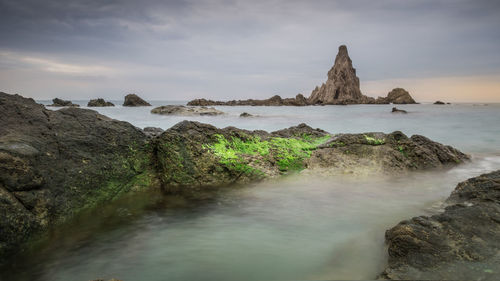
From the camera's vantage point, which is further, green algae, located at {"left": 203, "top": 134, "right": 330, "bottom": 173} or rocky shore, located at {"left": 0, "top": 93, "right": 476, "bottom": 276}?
green algae, located at {"left": 203, "top": 134, "right": 330, "bottom": 173}

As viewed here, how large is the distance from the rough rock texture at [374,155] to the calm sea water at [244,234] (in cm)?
47

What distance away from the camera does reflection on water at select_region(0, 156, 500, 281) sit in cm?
295

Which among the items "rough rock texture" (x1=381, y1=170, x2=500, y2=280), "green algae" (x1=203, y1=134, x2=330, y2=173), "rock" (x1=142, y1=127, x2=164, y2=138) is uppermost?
"rock" (x1=142, y1=127, x2=164, y2=138)

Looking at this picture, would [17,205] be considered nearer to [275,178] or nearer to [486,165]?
[275,178]

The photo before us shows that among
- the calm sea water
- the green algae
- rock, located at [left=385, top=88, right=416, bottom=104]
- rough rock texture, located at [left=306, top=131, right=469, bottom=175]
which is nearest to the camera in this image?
the calm sea water

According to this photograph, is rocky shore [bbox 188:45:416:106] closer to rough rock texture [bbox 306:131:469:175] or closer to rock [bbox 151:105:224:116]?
rock [bbox 151:105:224:116]

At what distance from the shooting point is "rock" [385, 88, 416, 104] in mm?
102075

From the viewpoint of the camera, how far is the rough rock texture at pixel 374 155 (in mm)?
6176

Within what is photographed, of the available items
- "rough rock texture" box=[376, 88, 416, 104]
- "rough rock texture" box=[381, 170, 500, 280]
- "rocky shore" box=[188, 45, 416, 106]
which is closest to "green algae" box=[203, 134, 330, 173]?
"rough rock texture" box=[381, 170, 500, 280]

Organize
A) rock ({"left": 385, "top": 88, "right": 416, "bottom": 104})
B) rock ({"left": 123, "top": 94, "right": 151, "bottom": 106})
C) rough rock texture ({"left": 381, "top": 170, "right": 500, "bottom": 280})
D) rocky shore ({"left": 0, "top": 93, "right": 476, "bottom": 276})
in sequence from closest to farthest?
rough rock texture ({"left": 381, "top": 170, "right": 500, "bottom": 280})
rocky shore ({"left": 0, "top": 93, "right": 476, "bottom": 276})
rock ({"left": 123, "top": 94, "right": 151, "bottom": 106})
rock ({"left": 385, "top": 88, "right": 416, "bottom": 104})

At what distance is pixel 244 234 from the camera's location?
3850 millimetres

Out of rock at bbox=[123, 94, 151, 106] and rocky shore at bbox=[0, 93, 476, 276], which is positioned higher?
rock at bbox=[123, 94, 151, 106]

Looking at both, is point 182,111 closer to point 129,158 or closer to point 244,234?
point 129,158

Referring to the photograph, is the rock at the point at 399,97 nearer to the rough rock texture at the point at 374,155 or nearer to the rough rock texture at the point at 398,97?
the rough rock texture at the point at 398,97
